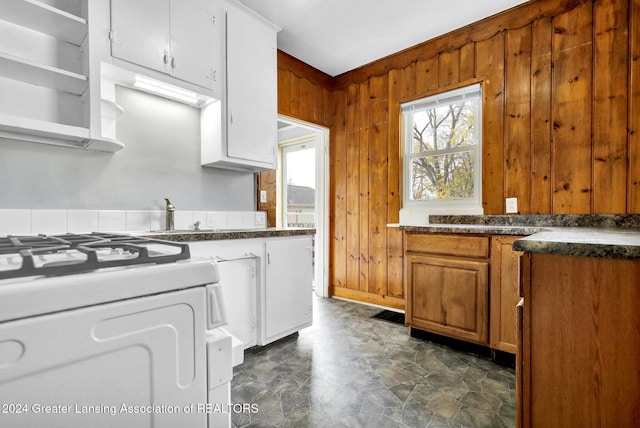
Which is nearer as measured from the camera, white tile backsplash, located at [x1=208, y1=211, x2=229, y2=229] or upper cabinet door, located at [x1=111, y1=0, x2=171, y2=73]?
upper cabinet door, located at [x1=111, y1=0, x2=171, y2=73]

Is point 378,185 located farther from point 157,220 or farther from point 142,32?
point 142,32

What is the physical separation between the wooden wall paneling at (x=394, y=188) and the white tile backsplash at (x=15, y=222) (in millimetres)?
2742

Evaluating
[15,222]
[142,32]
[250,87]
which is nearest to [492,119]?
[250,87]

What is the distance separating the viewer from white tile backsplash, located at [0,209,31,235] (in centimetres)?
157

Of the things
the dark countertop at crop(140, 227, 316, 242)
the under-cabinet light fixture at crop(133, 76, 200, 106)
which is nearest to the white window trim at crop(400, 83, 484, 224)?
the dark countertop at crop(140, 227, 316, 242)

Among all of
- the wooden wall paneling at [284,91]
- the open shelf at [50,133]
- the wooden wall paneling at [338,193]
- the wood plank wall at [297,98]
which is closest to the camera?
the open shelf at [50,133]

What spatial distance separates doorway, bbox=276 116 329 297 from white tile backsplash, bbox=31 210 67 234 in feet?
7.92

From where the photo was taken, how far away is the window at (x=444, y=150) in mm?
2707

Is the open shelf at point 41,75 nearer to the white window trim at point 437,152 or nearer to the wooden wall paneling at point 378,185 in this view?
the wooden wall paneling at point 378,185

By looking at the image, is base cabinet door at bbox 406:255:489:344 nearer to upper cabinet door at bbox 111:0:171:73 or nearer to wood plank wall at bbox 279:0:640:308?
wood plank wall at bbox 279:0:640:308

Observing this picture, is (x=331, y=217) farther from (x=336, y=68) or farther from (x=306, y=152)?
(x=336, y=68)

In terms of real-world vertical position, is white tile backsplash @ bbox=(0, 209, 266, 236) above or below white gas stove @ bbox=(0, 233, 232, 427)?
above

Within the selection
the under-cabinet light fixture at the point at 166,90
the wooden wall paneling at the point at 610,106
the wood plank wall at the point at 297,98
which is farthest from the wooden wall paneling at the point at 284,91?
the wooden wall paneling at the point at 610,106

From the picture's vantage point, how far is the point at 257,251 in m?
2.08
